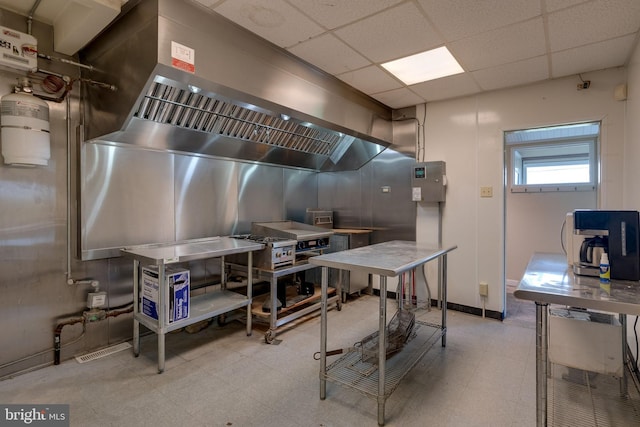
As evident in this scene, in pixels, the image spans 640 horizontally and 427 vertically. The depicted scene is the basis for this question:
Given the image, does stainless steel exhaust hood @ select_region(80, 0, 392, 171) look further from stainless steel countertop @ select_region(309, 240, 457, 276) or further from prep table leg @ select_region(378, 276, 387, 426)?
prep table leg @ select_region(378, 276, 387, 426)

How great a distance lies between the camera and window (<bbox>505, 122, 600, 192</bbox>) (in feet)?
14.9

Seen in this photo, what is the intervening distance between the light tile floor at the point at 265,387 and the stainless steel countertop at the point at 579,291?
91 cm

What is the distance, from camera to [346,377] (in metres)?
2.20

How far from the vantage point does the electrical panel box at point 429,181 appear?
3889 millimetres

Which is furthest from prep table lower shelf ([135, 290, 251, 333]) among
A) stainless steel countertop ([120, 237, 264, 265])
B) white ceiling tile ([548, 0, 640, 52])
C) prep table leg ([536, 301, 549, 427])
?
white ceiling tile ([548, 0, 640, 52])

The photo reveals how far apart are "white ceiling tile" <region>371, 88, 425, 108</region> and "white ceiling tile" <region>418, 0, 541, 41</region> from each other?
4.23 feet

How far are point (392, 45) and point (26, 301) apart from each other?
11.6 ft

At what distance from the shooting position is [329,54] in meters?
2.80

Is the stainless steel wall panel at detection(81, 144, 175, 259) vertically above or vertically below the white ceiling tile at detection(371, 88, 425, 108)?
below

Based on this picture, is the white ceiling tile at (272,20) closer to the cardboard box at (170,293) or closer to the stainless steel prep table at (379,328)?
the stainless steel prep table at (379,328)

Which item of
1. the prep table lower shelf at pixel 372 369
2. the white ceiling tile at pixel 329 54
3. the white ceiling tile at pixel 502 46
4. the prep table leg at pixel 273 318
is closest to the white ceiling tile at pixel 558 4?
the white ceiling tile at pixel 502 46

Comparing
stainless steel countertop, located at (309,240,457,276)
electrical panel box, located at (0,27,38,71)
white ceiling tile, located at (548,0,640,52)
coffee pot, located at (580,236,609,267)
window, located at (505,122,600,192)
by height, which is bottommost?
stainless steel countertop, located at (309,240,457,276)

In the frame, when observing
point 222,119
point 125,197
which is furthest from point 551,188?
point 125,197

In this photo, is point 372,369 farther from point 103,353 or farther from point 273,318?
point 103,353
